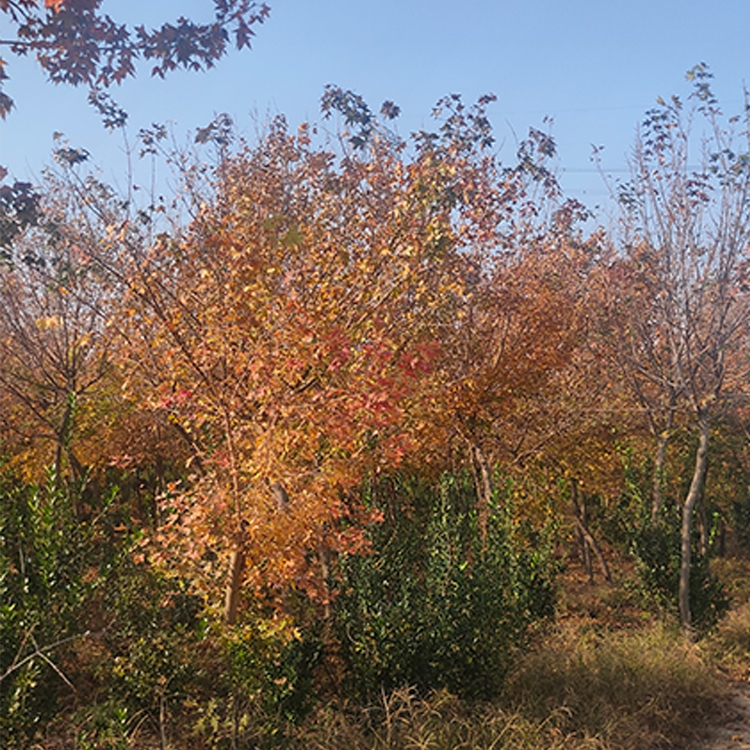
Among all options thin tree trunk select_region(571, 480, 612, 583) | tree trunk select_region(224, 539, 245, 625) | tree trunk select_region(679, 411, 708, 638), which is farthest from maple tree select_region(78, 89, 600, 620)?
thin tree trunk select_region(571, 480, 612, 583)

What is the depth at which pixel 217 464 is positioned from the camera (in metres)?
6.25

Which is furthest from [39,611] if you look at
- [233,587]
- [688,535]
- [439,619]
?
[688,535]

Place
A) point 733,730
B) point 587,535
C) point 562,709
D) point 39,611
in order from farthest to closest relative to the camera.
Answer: point 587,535 → point 733,730 → point 562,709 → point 39,611

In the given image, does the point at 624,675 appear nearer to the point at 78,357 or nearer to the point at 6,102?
the point at 6,102

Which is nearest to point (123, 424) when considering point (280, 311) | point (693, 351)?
point (280, 311)

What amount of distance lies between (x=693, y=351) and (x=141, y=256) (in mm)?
6985

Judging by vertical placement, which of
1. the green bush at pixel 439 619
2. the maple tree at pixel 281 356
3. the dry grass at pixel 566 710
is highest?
the maple tree at pixel 281 356

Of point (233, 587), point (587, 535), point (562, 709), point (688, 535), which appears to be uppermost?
point (688, 535)

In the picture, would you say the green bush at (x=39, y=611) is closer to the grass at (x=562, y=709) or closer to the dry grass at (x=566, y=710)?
the grass at (x=562, y=709)

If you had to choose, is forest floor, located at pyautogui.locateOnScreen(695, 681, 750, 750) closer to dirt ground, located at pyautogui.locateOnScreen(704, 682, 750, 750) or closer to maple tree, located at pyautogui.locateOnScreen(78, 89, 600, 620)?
dirt ground, located at pyautogui.locateOnScreen(704, 682, 750, 750)

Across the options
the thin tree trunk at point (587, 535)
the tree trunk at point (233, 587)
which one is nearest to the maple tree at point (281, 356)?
the tree trunk at point (233, 587)

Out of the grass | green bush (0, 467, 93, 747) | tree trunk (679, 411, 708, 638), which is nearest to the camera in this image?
green bush (0, 467, 93, 747)

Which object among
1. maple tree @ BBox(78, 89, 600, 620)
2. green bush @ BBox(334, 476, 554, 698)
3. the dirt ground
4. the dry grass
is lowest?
the dirt ground

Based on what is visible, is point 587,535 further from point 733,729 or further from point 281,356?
point 281,356
